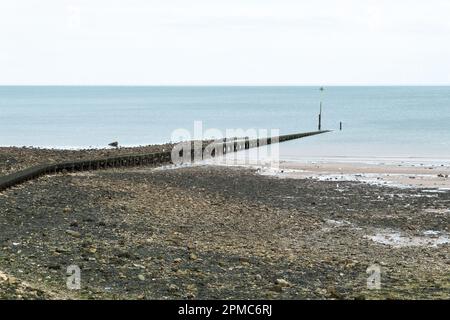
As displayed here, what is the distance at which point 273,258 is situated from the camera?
1758cm

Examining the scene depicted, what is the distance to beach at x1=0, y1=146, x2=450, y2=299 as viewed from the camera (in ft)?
47.0

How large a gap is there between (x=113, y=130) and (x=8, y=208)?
82.7 m

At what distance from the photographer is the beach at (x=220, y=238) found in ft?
47.0

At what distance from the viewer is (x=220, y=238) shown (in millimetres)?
20766

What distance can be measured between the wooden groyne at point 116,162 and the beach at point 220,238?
69 cm

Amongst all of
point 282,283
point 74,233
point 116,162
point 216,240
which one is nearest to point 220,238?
point 216,240

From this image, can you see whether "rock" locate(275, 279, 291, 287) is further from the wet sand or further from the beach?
the wet sand

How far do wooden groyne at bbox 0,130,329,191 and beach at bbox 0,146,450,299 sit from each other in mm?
690

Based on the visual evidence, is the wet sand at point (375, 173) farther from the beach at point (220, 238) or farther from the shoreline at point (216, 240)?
the shoreline at point (216, 240)

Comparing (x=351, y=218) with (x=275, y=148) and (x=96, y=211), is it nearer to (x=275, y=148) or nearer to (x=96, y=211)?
(x=96, y=211)

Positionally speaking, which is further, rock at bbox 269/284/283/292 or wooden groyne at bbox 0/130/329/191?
wooden groyne at bbox 0/130/329/191

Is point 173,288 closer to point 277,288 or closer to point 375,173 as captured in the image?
point 277,288

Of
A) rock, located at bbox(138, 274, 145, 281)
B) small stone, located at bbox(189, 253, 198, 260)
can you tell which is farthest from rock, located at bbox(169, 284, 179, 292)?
small stone, located at bbox(189, 253, 198, 260)
